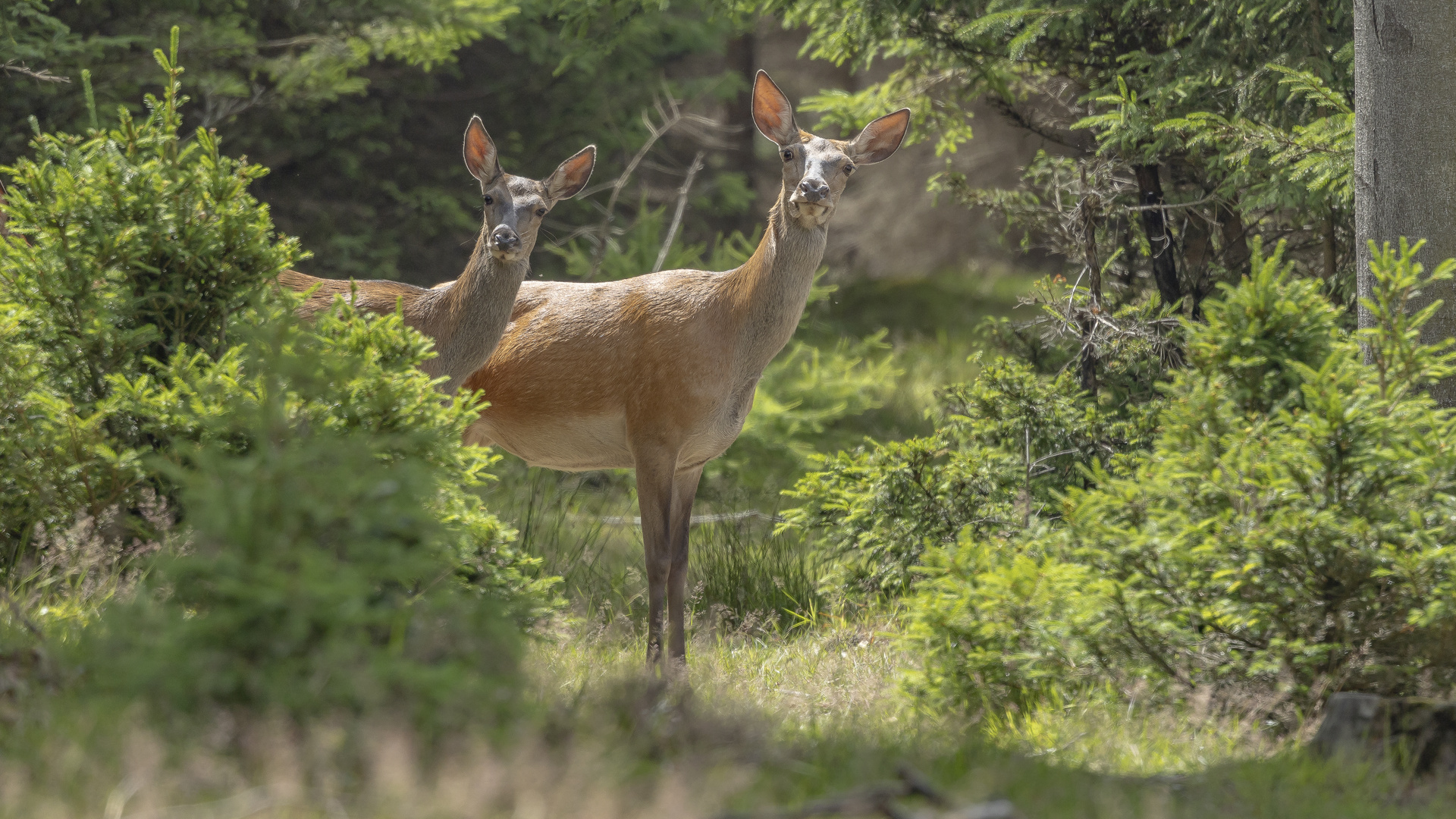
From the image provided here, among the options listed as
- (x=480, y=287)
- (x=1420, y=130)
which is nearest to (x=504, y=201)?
(x=480, y=287)

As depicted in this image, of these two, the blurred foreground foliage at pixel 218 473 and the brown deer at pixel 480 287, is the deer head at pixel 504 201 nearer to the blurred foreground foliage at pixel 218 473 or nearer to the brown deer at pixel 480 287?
the brown deer at pixel 480 287

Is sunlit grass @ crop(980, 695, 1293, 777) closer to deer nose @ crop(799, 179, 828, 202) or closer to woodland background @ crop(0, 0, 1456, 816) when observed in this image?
woodland background @ crop(0, 0, 1456, 816)

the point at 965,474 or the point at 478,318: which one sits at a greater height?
the point at 478,318

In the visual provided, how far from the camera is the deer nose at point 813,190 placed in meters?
5.88

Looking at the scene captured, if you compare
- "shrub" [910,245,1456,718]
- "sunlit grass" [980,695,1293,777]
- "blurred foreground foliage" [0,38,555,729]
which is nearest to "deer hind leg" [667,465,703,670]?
"blurred foreground foliage" [0,38,555,729]

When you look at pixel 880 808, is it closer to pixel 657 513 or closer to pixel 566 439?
pixel 657 513

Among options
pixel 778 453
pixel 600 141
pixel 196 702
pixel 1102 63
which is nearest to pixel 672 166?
pixel 600 141

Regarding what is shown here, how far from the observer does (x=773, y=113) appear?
6.43m

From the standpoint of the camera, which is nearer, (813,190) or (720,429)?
(813,190)

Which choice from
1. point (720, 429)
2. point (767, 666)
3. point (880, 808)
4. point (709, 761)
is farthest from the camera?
point (720, 429)

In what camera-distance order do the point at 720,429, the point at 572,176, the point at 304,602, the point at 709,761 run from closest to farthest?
the point at 304,602
the point at 709,761
the point at 720,429
the point at 572,176

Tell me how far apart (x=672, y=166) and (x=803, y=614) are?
11918 millimetres

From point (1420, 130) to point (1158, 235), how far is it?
2.36 metres

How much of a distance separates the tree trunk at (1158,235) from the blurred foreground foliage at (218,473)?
4551 mm
